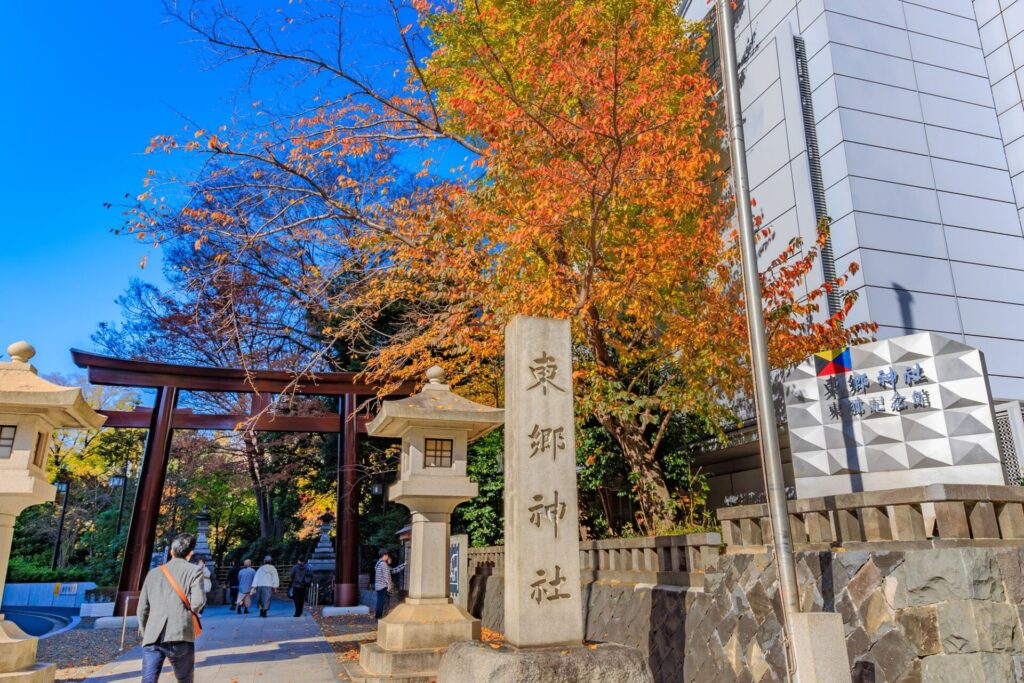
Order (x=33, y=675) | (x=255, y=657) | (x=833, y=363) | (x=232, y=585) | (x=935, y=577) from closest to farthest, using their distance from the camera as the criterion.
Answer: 1. (x=935, y=577)
2. (x=33, y=675)
3. (x=833, y=363)
4. (x=255, y=657)
5. (x=232, y=585)

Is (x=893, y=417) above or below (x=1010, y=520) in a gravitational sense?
above

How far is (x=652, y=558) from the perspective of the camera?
9.76m

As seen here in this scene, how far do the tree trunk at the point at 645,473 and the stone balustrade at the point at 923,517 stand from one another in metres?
5.74

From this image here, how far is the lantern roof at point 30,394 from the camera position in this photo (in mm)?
8727

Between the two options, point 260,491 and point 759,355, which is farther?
point 260,491

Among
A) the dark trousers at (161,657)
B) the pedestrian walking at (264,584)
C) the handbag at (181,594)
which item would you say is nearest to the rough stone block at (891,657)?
the handbag at (181,594)

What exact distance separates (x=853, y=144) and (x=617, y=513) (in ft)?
32.5

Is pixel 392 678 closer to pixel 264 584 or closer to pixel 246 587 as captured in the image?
pixel 264 584

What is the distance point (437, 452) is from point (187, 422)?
10815 mm

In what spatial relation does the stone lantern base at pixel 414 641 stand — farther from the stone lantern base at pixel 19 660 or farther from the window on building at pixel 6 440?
the window on building at pixel 6 440

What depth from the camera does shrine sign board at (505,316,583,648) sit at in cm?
582

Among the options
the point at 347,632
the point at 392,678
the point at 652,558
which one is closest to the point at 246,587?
the point at 347,632

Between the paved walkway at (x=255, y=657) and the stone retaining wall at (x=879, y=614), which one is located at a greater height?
the stone retaining wall at (x=879, y=614)

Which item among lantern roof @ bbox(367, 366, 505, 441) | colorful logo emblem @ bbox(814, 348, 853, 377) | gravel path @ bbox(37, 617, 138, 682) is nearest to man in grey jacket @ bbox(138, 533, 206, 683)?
lantern roof @ bbox(367, 366, 505, 441)
